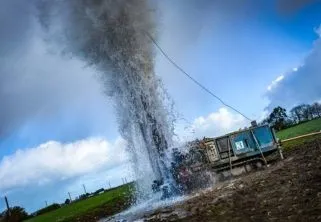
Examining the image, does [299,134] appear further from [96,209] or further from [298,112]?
[298,112]

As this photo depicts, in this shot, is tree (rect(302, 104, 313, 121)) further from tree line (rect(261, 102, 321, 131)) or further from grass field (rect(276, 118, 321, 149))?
grass field (rect(276, 118, 321, 149))

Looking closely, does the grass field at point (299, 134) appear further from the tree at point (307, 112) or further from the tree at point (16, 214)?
the tree at point (307, 112)

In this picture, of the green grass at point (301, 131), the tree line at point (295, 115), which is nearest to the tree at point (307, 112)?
the tree line at point (295, 115)

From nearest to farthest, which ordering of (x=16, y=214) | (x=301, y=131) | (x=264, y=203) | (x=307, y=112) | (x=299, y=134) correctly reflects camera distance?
(x=264, y=203), (x=299, y=134), (x=301, y=131), (x=16, y=214), (x=307, y=112)

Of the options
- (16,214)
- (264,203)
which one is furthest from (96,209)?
(16,214)

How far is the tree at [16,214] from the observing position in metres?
75.1

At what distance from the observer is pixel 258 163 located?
90.4 ft

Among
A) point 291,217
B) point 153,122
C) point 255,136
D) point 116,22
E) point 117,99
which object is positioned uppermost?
point 116,22

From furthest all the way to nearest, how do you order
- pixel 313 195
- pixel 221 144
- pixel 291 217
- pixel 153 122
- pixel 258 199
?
pixel 153 122
pixel 221 144
pixel 258 199
pixel 313 195
pixel 291 217

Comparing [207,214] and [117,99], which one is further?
[117,99]

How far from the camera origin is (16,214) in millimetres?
80625

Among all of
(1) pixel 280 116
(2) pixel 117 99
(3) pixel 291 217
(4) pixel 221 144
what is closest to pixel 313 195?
(3) pixel 291 217

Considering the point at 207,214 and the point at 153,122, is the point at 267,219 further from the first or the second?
the point at 153,122

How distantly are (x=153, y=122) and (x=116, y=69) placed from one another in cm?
567
